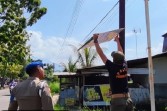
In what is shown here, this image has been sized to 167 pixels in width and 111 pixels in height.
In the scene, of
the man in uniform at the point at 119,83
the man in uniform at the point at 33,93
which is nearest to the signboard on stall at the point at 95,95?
the man in uniform at the point at 119,83

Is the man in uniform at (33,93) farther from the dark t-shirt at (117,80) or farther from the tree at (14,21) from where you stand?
the tree at (14,21)

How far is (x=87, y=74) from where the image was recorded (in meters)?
22.3

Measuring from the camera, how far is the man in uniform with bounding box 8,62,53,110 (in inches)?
220

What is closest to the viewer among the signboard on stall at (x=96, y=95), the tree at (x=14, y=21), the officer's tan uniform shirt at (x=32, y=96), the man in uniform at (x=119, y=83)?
the officer's tan uniform shirt at (x=32, y=96)

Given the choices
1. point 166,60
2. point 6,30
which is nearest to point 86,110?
point 166,60

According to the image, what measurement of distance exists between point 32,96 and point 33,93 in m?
0.04

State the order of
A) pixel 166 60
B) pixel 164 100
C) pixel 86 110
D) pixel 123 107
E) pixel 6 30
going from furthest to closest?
pixel 6 30, pixel 166 60, pixel 164 100, pixel 86 110, pixel 123 107

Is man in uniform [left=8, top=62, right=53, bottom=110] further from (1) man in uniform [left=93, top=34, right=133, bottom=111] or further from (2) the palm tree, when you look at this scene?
(2) the palm tree

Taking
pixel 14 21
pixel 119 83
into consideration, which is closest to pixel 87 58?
pixel 14 21

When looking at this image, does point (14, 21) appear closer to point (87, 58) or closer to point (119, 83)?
point (87, 58)

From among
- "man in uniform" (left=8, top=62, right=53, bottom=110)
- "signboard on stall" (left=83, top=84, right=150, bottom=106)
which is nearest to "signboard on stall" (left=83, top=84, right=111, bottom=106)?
"signboard on stall" (left=83, top=84, right=150, bottom=106)

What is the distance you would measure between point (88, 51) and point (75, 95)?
1785cm

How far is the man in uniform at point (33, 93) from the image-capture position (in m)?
5.59

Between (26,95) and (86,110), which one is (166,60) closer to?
(86,110)
